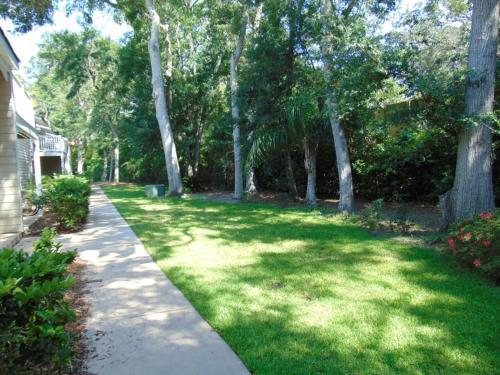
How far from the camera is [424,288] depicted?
445 centimetres

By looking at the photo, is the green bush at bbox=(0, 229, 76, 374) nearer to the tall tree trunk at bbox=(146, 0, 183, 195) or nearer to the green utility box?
the tall tree trunk at bbox=(146, 0, 183, 195)

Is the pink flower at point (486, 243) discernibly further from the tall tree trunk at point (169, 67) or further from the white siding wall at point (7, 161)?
the tall tree trunk at point (169, 67)

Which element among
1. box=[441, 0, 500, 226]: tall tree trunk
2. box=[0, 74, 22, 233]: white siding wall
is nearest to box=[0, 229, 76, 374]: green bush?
box=[0, 74, 22, 233]: white siding wall

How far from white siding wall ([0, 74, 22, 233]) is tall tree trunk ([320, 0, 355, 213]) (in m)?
6.72

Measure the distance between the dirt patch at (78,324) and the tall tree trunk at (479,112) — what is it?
6.06m

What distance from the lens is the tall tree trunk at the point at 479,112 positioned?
6418 mm

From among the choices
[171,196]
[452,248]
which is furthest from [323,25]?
[171,196]

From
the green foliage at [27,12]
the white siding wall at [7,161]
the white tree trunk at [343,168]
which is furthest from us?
the green foliage at [27,12]

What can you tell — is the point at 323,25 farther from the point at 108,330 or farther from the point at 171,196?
the point at 171,196

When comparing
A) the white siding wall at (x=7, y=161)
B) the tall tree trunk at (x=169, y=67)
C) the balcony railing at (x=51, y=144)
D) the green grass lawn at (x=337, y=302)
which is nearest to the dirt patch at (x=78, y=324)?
the green grass lawn at (x=337, y=302)

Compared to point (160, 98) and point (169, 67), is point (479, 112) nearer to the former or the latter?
point (160, 98)

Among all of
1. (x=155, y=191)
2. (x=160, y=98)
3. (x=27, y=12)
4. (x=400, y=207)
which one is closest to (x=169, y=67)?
(x=160, y=98)

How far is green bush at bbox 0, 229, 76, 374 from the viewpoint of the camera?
6.96ft

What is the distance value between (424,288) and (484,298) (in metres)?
0.59
